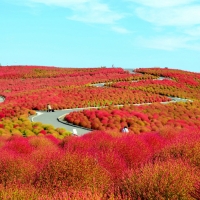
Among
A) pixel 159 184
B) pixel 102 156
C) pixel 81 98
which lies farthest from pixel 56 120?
pixel 159 184

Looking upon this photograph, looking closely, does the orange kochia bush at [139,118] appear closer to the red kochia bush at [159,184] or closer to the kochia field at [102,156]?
the kochia field at [102,156]

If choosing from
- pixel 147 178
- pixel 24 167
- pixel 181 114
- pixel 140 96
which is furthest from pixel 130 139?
pixel 140 96

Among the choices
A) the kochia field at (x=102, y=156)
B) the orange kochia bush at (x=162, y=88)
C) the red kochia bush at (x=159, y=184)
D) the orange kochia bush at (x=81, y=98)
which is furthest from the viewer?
the orange kochia bush at (x=162, y=88)

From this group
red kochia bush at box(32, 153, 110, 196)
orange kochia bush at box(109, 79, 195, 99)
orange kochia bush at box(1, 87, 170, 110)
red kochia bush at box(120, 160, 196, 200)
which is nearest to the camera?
red kochia bush at box(120, 160, 196, 200)

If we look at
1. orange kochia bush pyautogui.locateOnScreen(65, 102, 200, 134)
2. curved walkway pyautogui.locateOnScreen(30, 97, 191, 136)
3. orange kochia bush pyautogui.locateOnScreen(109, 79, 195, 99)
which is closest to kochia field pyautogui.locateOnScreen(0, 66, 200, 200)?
orange kochia bush pyautogui.locateOnScreen(65, 102, 200, 134)

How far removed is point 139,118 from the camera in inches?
1213

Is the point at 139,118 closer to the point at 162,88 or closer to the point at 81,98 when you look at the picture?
the point at 81,98

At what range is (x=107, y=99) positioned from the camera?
40.7 meters

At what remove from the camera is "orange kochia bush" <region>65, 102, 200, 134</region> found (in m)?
28.0

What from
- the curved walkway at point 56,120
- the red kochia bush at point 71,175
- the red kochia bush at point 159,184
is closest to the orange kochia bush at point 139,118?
the curved walkway at point 56,120

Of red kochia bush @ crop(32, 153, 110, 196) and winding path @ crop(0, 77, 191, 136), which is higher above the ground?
red kochia bush @ crop(32, 153, 110, 196)

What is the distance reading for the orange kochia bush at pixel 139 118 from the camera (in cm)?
2805

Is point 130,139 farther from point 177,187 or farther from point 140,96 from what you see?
point 140,96

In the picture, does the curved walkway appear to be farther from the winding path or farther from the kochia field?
the kochia field
